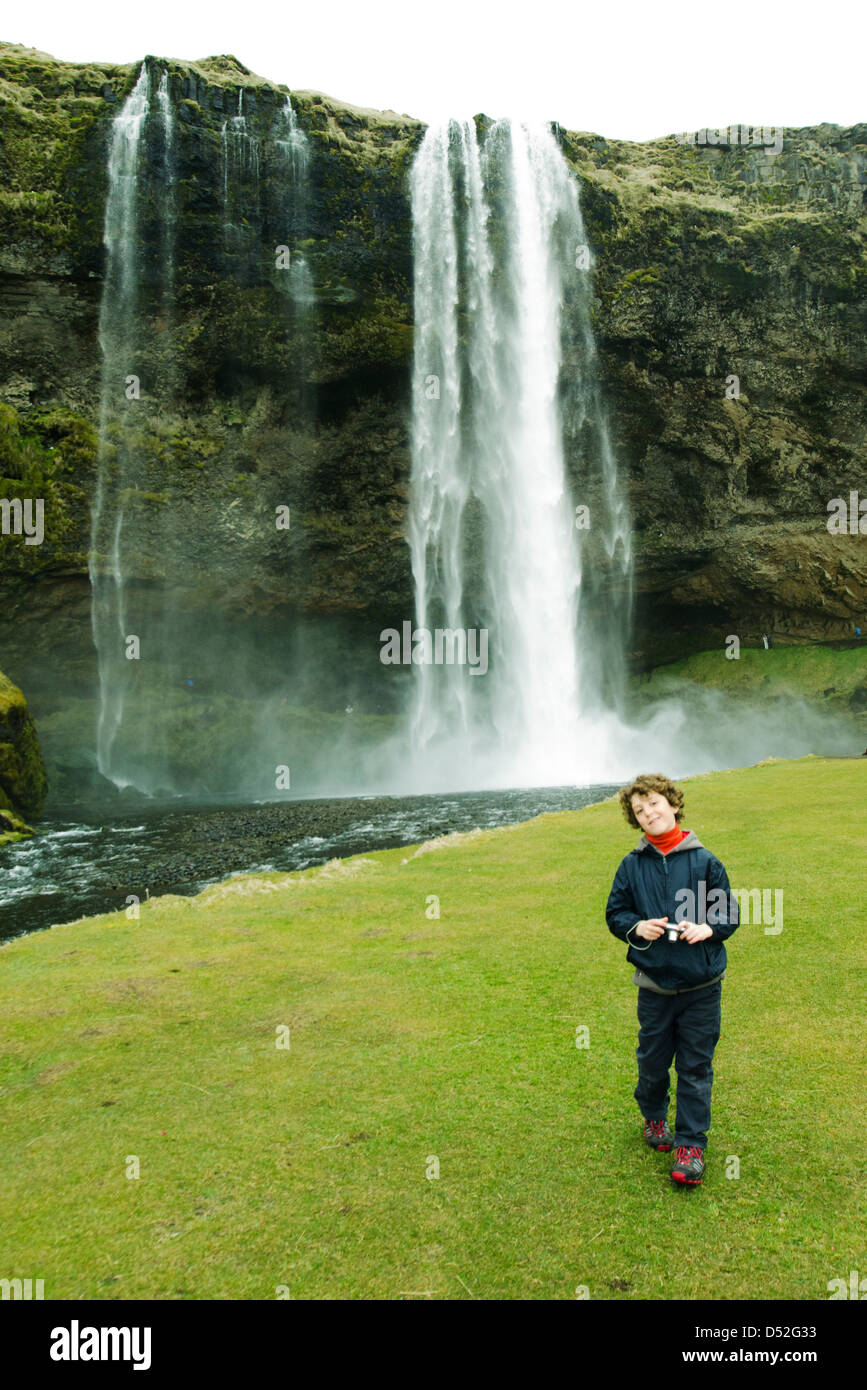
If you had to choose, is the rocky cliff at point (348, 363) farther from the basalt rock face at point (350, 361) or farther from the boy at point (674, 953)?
the boy at point (674, 953)

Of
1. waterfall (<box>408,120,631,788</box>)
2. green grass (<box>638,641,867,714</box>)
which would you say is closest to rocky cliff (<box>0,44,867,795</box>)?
waterfall (<box>408,120,631,788</box>)

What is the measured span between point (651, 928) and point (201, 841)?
21740mm

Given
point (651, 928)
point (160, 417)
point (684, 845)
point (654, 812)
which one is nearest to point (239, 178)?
point (160, 417)

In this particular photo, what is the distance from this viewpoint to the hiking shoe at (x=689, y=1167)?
476 cm

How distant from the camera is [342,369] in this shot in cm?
4156

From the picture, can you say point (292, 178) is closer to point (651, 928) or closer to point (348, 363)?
point (348, 363)

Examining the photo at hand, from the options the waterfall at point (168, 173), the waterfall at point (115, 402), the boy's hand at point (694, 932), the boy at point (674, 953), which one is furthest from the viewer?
the waterfall at point (115, 402)

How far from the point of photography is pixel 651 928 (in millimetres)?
4770

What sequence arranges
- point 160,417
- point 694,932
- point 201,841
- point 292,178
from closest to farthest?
point 694,932
point 201,841
point 292,178
point 160,417

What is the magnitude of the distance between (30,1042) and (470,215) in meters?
42.6

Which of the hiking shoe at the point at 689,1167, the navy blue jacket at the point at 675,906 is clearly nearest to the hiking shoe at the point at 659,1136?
the hiking shoe at the point at 689,1167

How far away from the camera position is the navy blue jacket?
4.87m

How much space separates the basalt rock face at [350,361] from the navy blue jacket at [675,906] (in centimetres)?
4010

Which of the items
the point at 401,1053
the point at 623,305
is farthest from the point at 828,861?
the point at 623,305
